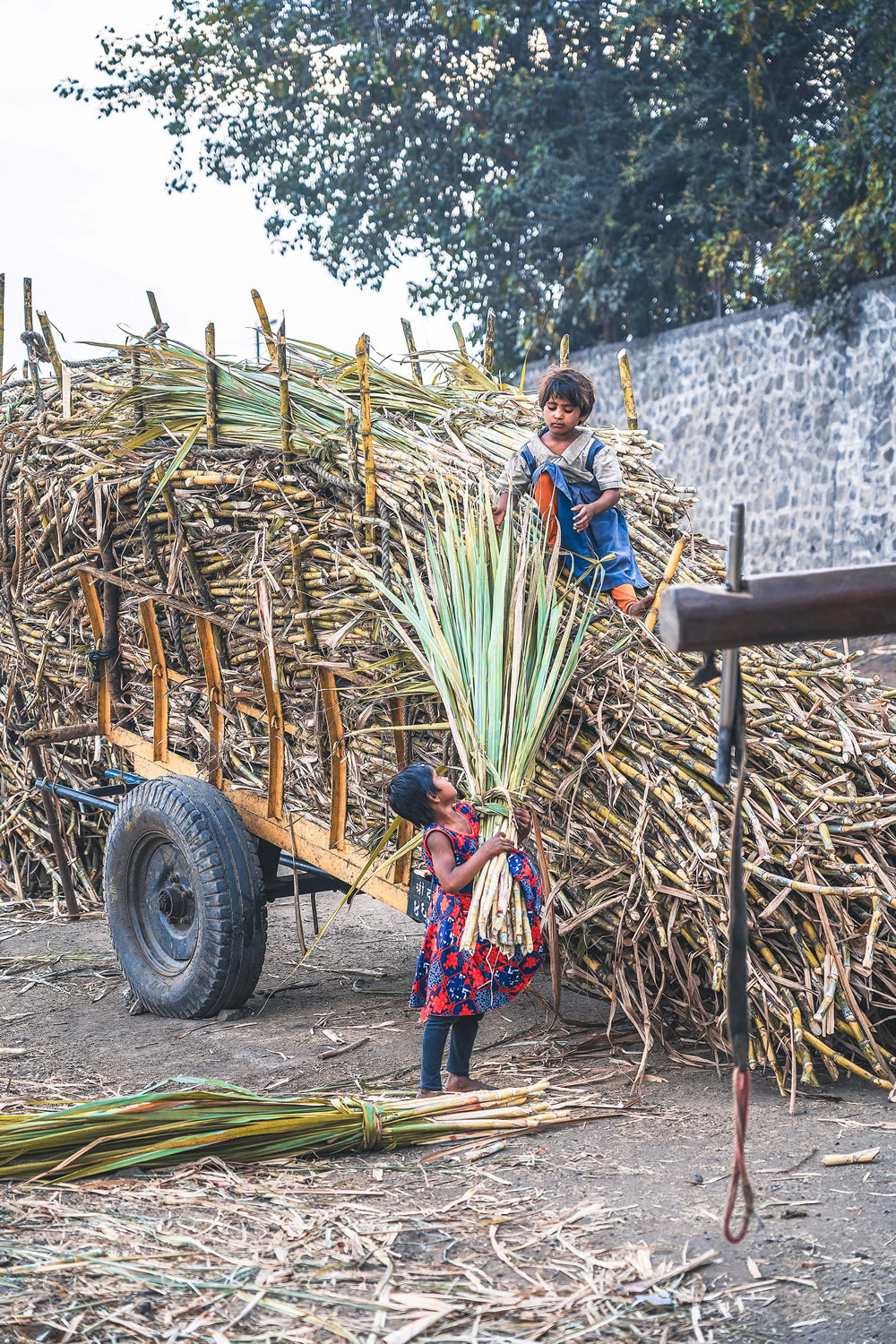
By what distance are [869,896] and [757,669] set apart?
732mm

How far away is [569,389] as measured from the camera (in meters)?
3.97

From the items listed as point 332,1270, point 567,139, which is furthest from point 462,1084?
point 567,139

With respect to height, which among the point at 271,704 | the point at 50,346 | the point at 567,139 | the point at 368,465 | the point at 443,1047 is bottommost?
the point at 443,1047

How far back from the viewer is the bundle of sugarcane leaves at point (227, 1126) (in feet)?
9.37

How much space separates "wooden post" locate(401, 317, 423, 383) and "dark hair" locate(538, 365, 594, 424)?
3.74 feet

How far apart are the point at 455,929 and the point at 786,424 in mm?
9288

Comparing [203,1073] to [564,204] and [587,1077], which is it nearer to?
[587,1077]

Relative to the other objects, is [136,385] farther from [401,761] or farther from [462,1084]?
[462,1084]

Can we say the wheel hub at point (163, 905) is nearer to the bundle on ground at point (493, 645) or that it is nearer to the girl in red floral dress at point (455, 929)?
the girl in red floral dress at point (455, 929)

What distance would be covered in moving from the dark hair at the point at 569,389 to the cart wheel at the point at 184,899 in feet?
5.46

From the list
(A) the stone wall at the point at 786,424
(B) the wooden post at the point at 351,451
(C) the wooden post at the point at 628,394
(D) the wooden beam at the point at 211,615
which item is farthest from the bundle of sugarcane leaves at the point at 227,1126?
(A) the stone wall at the point at 786,424

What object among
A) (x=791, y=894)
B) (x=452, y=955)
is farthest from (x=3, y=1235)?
(x=791, y=894)

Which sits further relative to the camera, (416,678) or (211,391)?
(211,391)

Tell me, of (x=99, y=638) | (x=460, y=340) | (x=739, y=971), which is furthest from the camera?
(x=460, y=340)
